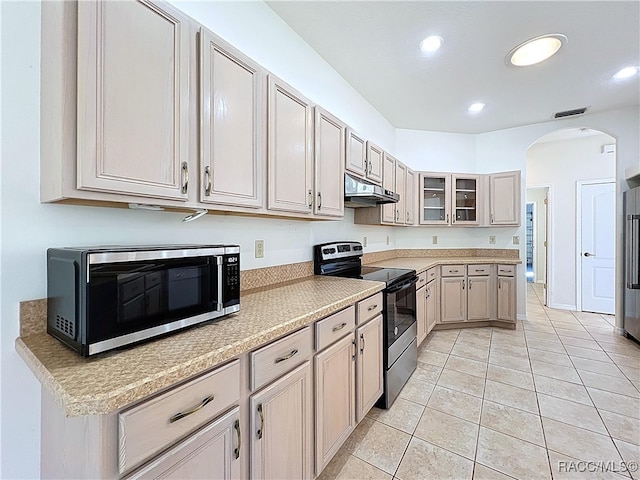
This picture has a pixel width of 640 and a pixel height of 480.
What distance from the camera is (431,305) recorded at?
3.52 m

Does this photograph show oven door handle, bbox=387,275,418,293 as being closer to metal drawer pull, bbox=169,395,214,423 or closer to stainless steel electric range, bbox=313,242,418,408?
stainless steel electric range, bbox=313,242,418,408

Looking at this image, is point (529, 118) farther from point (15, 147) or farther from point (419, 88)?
point (15, 147)

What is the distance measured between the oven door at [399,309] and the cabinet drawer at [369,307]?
12cm

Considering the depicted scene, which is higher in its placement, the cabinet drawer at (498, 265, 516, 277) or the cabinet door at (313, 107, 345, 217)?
the cabinet door at (313, 107, 345, 217)

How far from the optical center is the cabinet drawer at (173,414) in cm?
73

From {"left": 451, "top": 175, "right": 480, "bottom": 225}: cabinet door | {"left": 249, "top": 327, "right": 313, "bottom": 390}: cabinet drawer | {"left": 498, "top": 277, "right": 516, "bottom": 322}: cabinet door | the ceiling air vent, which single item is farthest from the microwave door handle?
the ceiling air vent

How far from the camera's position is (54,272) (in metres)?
0.98

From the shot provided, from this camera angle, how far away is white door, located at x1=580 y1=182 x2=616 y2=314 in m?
4.48

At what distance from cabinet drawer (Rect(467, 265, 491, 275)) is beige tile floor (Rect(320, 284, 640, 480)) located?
0.96 meters

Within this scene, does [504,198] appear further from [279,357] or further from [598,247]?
[279,357]

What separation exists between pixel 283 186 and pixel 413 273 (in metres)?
1.56

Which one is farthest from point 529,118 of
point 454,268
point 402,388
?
point 402,388

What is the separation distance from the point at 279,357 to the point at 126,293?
0.60 m

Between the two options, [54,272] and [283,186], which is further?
[283,186]
